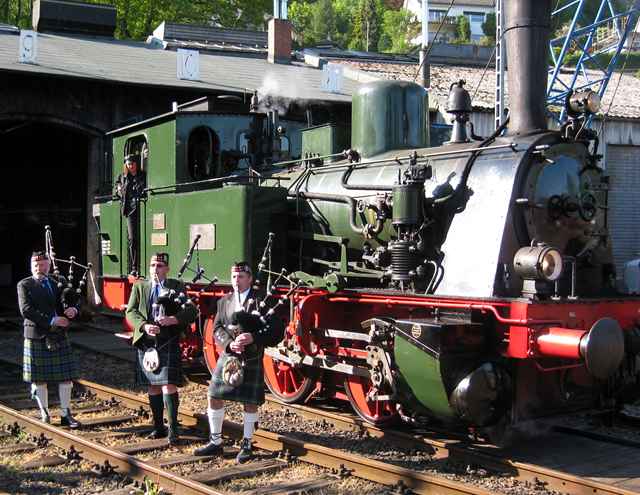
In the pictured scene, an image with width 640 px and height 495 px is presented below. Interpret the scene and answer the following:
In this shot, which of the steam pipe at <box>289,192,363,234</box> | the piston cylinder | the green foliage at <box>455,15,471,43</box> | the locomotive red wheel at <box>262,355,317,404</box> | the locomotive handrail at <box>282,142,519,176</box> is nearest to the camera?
the piston cylinder

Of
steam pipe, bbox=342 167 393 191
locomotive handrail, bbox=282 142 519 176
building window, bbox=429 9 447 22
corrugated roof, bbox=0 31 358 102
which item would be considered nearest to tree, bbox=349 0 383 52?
building window, bbox=429 9 447 22

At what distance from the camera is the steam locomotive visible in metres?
5.86

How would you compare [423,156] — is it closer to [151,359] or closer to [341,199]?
[341,199]

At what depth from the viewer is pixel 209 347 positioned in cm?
878

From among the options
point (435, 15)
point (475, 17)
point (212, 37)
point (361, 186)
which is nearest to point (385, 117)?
point (361, 186)

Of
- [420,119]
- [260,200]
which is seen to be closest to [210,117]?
[260,200]

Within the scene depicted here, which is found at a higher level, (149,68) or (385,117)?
(149,68)

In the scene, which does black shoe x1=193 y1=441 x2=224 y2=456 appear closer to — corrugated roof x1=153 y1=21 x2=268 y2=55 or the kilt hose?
the kilt hose

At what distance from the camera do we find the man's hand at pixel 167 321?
6422 millimetres

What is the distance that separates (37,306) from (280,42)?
55.8ft

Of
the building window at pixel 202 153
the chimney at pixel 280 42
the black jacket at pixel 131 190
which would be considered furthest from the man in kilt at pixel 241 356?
the chimney at pixel 280 42

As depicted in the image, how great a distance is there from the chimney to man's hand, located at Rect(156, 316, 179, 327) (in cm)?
1710

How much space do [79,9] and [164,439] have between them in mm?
17806

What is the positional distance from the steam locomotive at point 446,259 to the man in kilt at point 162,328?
1.14m
